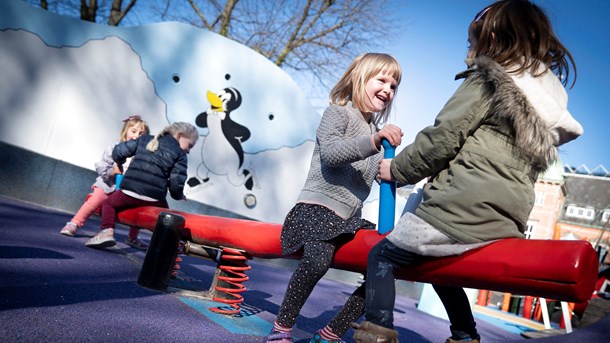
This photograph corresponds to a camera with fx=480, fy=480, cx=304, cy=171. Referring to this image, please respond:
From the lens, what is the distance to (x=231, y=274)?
294cm

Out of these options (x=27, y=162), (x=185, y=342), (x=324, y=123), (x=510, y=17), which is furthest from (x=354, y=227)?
(x=27, y=162)

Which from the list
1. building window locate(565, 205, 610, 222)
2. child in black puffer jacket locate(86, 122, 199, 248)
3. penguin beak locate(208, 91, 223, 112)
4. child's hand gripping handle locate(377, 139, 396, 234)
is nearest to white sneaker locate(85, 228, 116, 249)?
child in black puffer jacket locate(86, 122, 199, 248)

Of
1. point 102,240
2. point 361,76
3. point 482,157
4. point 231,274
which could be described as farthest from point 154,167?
point 482,157

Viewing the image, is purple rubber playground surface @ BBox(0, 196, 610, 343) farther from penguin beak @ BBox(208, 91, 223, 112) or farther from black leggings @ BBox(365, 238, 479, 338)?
penguin beak @ BBox(208, 91, 223, 112)

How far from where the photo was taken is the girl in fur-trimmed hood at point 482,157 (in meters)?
1.55

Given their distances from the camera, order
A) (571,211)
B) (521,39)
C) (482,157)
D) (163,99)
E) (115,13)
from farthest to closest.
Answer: (571,211)
(115,13)
(163,99)
(521,39)
(482,157)

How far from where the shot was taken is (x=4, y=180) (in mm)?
5906

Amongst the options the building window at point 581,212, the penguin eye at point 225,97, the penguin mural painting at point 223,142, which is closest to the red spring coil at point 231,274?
the penguin mural painting at point 223,142

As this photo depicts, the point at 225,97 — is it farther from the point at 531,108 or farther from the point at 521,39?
the point at 531,108

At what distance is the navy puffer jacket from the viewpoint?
405 centimetres

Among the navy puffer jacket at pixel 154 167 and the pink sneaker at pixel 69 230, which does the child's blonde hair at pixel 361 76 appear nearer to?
the navy puffer jacket at pixel 154 167

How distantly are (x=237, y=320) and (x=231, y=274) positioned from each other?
15.4 inches

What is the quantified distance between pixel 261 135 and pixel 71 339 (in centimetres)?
653

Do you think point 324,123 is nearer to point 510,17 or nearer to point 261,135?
point 510,17
